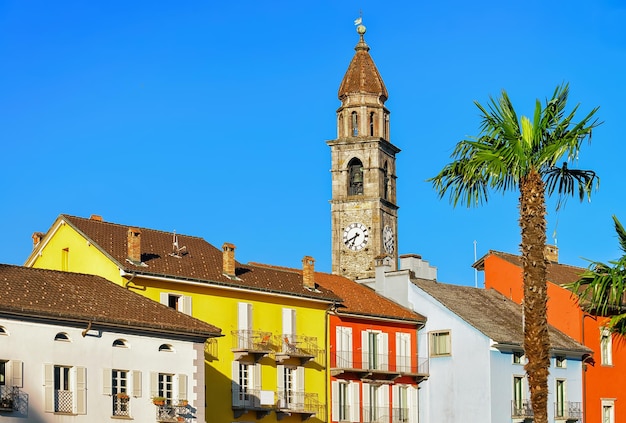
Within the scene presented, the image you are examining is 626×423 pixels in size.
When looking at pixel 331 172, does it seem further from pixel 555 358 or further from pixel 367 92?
pixel 555 358

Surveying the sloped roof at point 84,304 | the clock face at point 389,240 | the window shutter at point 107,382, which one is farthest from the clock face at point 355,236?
the window shutter at point 107,382

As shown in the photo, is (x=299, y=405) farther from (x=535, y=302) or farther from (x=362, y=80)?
(x=362, y=80)

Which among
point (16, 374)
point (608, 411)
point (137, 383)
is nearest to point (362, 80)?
point (608, 411)

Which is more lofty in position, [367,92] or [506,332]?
[367,92]

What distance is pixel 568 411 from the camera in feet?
246

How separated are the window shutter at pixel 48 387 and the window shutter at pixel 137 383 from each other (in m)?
3.88

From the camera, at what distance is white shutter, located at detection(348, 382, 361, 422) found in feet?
227

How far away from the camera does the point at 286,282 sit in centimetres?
6744

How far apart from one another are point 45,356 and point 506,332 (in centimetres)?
2984

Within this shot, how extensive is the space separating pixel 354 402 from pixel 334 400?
148cm

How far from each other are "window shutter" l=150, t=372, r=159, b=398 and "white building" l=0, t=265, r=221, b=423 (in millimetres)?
34

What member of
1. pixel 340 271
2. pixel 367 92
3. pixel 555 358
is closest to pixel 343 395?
pixel 555 358

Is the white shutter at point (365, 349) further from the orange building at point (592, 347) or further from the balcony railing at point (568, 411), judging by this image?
the orange building at point (592, 347)

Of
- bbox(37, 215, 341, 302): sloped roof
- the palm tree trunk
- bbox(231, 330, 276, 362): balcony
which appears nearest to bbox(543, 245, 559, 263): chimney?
bbox(37, 215, 341, 302): sloped roof
